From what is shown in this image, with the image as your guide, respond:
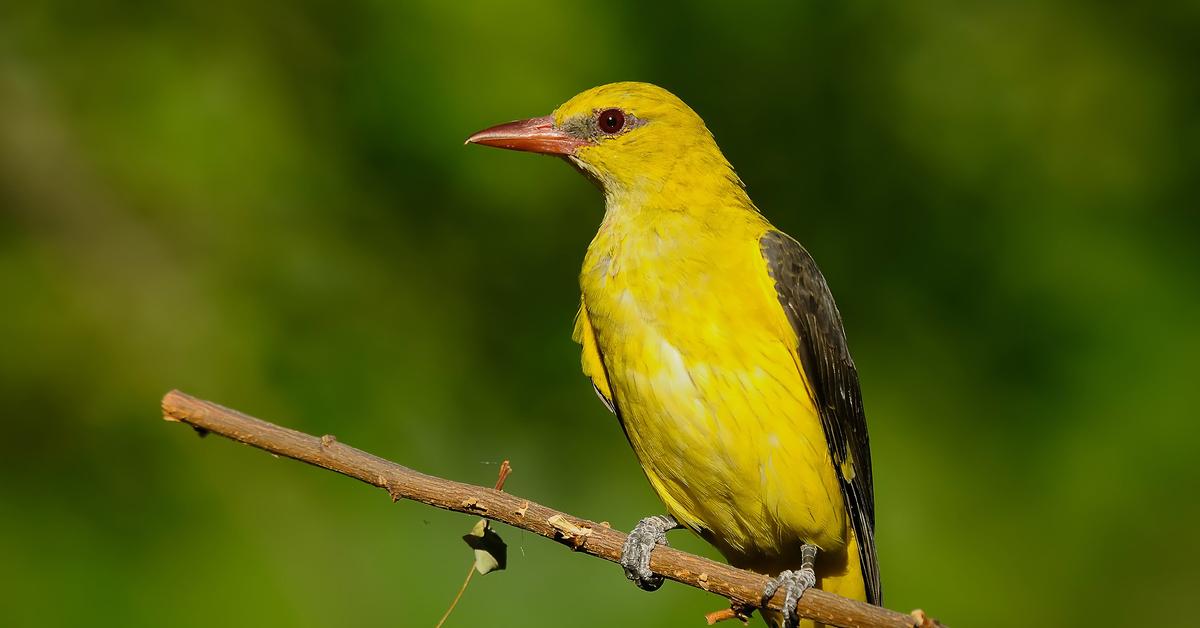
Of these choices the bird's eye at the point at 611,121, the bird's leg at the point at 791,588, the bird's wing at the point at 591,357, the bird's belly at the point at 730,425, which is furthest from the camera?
the bird's eye at the point at 611,121

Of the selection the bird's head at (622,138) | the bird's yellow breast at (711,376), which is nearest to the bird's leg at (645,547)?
the bird's yellow breast at (711,376)

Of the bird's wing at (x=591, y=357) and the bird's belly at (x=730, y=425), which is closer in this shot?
the bird's belly at (x=730, y=425)

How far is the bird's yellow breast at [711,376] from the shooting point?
371 centimetres

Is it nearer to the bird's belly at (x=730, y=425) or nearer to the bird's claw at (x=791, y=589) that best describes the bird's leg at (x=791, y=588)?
the bird's claw at (x=791, y=589)

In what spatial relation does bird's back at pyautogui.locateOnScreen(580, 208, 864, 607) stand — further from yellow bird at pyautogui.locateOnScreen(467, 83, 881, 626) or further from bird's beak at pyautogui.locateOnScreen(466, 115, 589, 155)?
bird's beak at pyautogui.locateOnScreen(466, 115, 589, 155)

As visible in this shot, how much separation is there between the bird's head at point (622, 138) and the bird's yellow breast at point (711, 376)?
22 centimetres

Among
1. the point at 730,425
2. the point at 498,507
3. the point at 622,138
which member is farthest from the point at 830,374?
the point at 498,507

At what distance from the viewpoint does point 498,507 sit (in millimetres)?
3062

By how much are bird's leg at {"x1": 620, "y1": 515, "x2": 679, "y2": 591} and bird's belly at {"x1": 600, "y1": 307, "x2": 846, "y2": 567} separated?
17cm

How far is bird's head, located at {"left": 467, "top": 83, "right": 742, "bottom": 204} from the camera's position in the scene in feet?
14.0

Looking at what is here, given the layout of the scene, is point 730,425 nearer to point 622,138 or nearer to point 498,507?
point 498,507

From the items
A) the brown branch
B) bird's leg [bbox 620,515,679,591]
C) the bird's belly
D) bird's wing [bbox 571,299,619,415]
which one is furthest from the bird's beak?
the brown branch

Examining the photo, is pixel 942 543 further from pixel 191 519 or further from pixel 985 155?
pixel 191 519

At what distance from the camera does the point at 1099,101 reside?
5.72m
